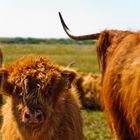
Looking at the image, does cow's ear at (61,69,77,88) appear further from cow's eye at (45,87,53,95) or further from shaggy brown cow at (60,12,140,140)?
shaggy brown cow at (60,12,140,140)

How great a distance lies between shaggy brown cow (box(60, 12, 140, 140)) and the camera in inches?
234

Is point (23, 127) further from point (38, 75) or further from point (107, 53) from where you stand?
point (107, 53)

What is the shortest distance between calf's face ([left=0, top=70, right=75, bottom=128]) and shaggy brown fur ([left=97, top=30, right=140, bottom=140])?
1.87ft

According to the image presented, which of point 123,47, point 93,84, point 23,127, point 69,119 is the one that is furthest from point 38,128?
point 93,84

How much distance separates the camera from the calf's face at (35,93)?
5.93 m

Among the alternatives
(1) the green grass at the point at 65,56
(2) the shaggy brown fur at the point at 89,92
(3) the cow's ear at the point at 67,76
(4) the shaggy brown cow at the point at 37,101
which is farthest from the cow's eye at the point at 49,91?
(1) the green grass at the point at 65,56

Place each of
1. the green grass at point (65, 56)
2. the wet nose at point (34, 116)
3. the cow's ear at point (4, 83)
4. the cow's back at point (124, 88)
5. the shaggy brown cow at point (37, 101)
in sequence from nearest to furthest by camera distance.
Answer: the wet nose at point (34, 116) → the cow's back at point (124, 88) → the shaggy brown cow at point (37, 101) → the cow's ear at point (4, 83) → the green grass at point (65, 56)

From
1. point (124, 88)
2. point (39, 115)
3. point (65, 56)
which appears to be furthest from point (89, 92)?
point (65, 56)

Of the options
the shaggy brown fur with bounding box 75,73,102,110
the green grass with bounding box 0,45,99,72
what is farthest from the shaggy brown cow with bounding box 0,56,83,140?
the green grass with bounding box 0,45,99,72

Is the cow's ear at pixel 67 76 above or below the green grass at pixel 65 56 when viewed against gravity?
above

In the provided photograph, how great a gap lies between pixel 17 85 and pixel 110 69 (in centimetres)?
126

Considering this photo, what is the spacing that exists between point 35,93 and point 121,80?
1.07 meters

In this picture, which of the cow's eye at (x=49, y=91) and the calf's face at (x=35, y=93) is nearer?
the calf's face at (x=35, y=93)

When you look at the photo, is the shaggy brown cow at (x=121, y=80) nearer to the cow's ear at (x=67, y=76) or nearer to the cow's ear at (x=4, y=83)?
the cow's ear at (x=67, y=76)
